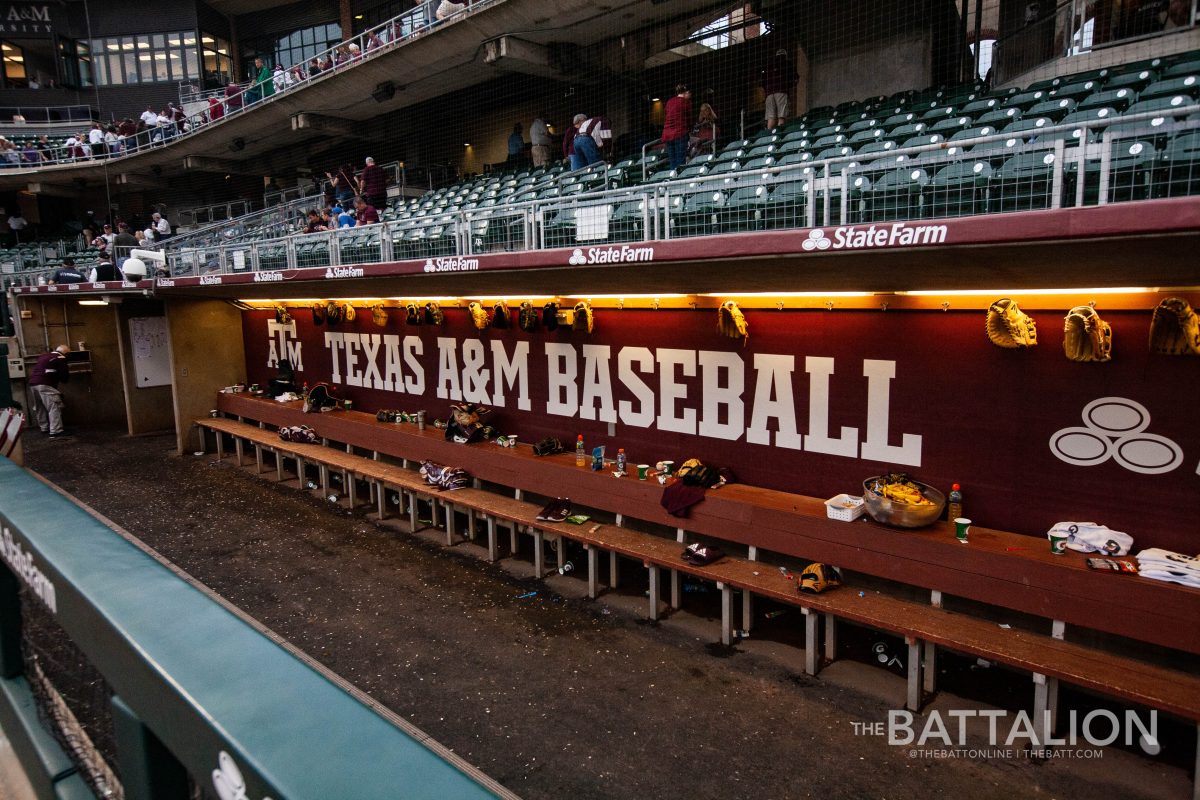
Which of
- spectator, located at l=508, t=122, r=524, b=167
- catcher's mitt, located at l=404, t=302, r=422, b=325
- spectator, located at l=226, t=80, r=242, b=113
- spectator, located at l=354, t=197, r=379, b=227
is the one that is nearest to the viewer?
catcher's mitt, located at l=404, t=302, r=422, b=325

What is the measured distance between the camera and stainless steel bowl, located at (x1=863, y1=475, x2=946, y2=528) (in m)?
5.50

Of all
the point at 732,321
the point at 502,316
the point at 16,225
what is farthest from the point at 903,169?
the point at 16,225

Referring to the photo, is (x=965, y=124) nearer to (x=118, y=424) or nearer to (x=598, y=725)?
(x=598, y=725)

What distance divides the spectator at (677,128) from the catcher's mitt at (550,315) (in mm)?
3237

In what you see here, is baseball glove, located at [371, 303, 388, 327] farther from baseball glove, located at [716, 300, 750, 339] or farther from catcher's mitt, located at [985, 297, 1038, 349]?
catcher's mitt, located at [985, 297, 1038, 349]

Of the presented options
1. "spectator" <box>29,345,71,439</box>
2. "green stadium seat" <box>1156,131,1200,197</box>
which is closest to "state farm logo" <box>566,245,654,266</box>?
"green stadium seat" <box>1156,131,1200,197</box>

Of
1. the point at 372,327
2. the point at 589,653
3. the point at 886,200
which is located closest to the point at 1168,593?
the point at 886,200

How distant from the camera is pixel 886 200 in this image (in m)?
5.98

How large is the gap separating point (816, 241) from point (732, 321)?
2143 mm

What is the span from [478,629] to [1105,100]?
7495 mm

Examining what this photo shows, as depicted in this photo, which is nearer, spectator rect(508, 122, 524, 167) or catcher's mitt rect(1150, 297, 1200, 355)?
catcher's mitt rect(1150, 297, 1200, 355)

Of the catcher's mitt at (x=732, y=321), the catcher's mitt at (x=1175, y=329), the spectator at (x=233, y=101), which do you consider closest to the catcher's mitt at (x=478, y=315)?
the catcher's mitt at (x=732, y=321)

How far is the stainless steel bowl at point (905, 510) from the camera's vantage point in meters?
5.50

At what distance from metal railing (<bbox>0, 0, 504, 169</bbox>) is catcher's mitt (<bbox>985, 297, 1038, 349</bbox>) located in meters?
11.4
